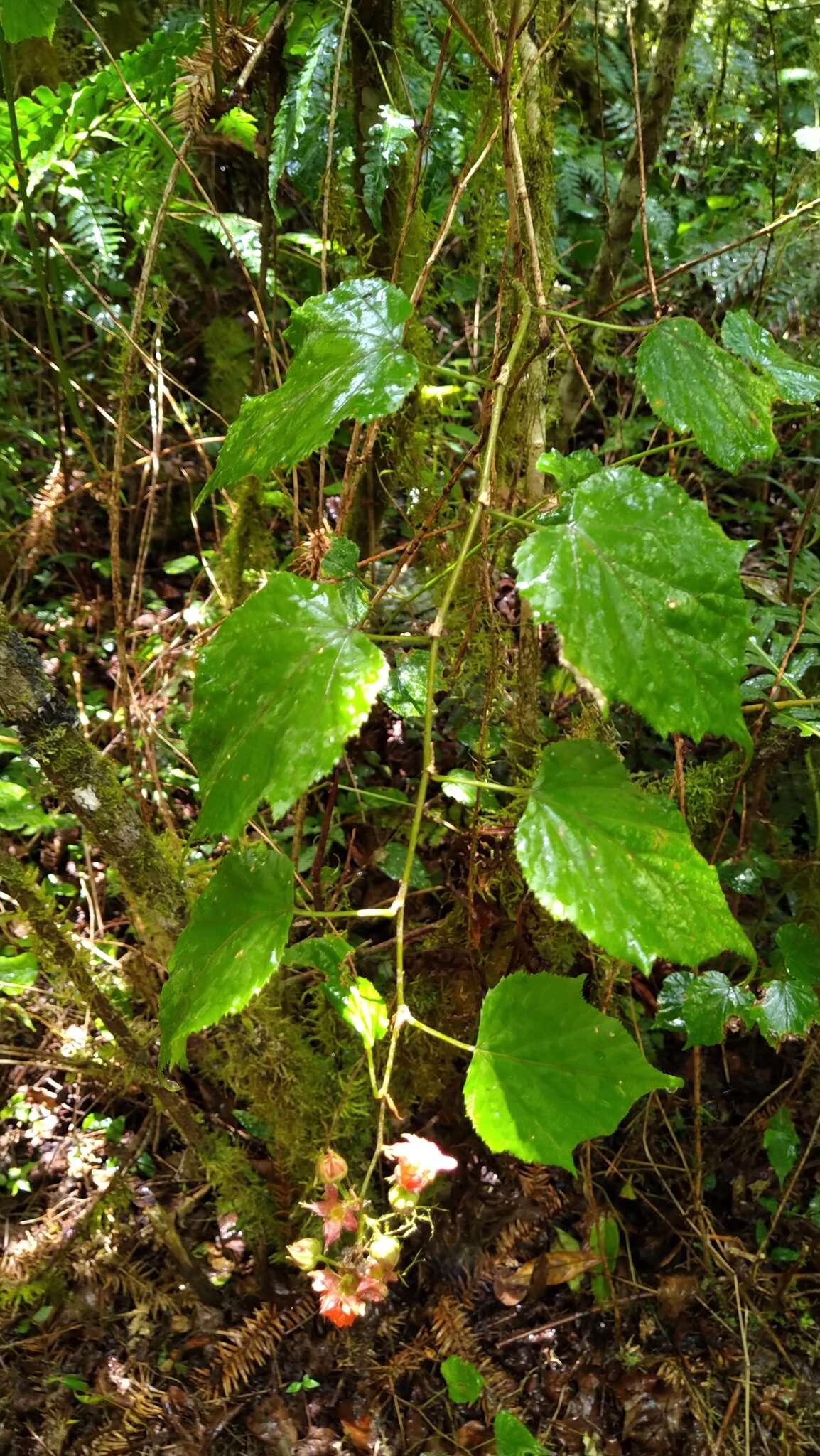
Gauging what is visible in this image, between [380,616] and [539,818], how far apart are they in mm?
1189

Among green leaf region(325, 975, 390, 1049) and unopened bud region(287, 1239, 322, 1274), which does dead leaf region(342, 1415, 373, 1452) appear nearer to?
unopened bud region(287, 1239, 322, 1274)

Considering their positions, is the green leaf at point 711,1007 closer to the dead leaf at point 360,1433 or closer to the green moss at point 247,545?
the dead leaf at point 360,1433

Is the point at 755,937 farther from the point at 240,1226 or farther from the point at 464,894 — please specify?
the point at 240,1226

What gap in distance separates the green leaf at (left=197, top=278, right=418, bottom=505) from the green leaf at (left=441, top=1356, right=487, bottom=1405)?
5.46 feet

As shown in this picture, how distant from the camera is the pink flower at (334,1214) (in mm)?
1008

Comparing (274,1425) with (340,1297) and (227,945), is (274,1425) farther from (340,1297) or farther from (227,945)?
(227,945)

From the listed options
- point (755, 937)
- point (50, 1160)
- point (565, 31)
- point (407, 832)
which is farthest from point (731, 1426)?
point (565, 31)

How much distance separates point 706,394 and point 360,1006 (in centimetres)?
75

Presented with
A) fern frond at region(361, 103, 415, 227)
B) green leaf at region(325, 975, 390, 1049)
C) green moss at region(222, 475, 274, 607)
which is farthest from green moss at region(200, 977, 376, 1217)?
fern frond at region(361, 103, 415, 227)

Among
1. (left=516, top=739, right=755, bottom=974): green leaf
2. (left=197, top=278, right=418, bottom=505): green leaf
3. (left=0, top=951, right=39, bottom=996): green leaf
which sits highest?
(left=197, top=278, right=418, bottom=505): green leaf

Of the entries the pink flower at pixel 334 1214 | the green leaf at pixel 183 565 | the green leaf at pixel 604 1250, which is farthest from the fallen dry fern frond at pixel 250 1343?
the green leaf at pixel 183 565

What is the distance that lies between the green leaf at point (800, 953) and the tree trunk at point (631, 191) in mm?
1339

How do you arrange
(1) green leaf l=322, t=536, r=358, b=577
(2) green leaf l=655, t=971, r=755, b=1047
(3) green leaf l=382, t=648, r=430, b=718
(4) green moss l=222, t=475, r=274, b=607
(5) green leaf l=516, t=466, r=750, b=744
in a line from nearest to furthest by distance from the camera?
(5) green leaf l=516, t=466, r=750, b=744 → (1) green leaf l=322, t=536, r=358, b=577 → (3) green leaf l=382, t=648, r=430, b=718 → (2) green leaf l=655, t=971, r=755, b=1047 → (4) green moss l=222, t=475, r=274, b=607

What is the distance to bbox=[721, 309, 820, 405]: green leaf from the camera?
39.3 inches
